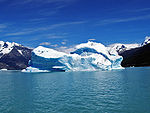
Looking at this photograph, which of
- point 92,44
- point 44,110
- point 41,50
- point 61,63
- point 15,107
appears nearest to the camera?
point 44,110

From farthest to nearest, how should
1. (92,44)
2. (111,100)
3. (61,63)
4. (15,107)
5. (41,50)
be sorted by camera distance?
(92,44)
(41,50)
(61,63)
(111,100)
(15,107)

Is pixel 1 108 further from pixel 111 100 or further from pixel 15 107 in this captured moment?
pixel 111 100

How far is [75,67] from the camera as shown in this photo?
205 feet

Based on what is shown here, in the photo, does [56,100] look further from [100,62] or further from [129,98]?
[100,62]

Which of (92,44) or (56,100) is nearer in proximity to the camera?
(56,100)

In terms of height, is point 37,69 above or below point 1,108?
above

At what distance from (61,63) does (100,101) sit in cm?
4371

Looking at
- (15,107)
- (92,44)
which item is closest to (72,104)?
(15,107)

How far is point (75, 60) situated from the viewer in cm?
6062

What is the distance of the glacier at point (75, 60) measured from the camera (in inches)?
2354

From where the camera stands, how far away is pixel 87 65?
61.9 metres

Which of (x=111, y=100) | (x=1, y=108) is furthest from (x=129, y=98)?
(x=1, y=108)

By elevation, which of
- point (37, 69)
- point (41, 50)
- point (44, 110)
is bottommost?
point (44, 110)

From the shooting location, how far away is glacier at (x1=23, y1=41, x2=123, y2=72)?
5980cm
